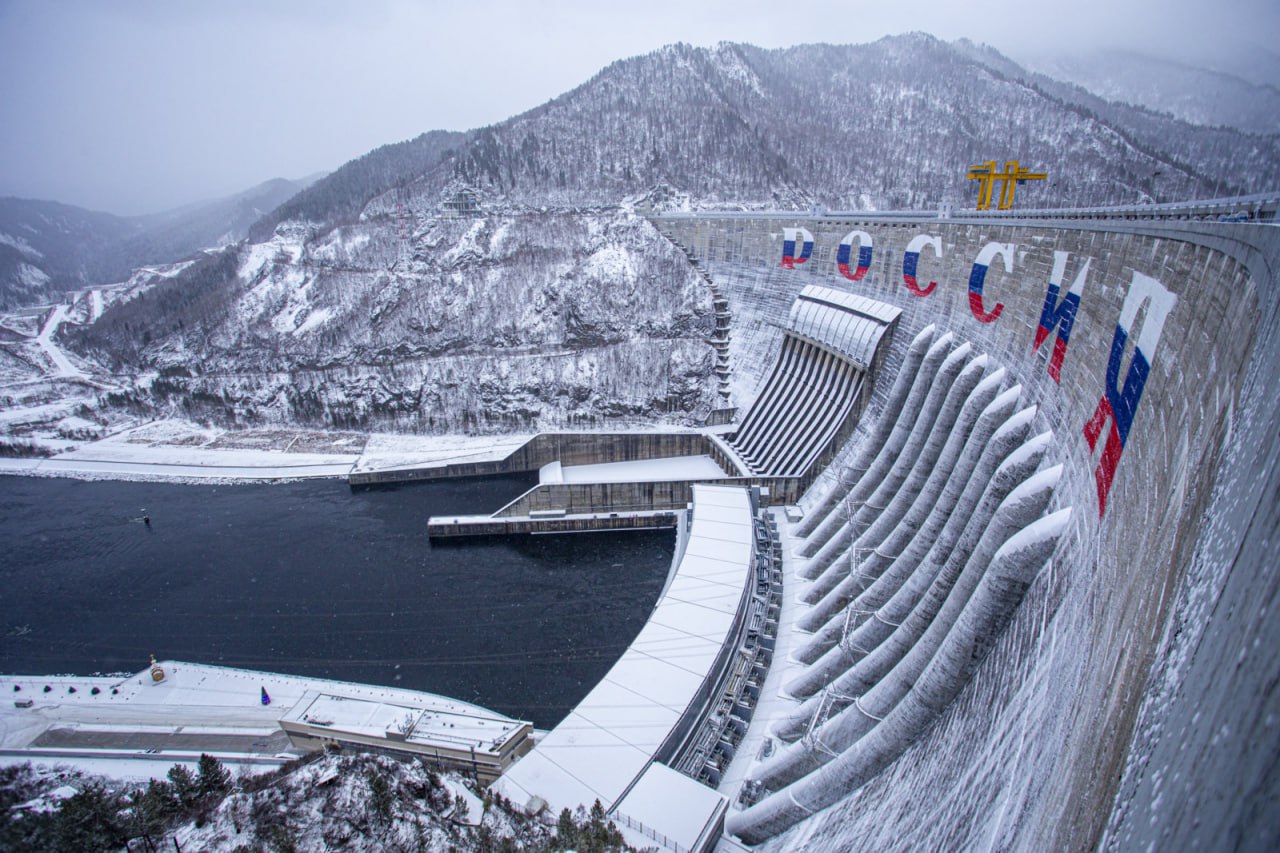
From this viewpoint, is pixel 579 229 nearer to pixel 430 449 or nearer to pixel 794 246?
pixel 794 246

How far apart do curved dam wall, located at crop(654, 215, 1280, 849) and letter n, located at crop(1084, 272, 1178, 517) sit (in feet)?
0.23

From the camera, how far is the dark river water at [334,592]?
2939cm

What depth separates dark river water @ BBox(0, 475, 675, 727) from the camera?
2939 cm

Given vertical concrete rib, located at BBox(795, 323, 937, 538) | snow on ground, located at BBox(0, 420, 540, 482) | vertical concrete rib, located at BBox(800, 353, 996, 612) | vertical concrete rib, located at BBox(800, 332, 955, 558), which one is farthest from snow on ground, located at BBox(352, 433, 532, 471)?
vertical concrete rib, located at BBox(800, 353, 996, 612)

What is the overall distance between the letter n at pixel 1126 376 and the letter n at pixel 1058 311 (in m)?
3.43

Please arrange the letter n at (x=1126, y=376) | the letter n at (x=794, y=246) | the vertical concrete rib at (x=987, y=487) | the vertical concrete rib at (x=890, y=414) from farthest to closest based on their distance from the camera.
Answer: the letter n at (x=794, y=246) < the vertical concrete rib at (x=890, y=414) < the vertical concrete rib at (x=987, y=487) < the letter n at (x=1126, y=376)

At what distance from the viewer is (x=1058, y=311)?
69.9 feet

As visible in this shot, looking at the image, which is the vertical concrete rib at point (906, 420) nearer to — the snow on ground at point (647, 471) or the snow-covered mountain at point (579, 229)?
the snow on ground at point (647, 471)

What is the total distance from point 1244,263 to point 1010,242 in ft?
55.7

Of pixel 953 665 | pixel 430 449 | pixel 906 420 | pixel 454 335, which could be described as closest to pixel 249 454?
pixel 430 449

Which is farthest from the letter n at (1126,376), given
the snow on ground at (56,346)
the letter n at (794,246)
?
the snow on ground at (56,346)

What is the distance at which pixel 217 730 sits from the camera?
82.9 feet

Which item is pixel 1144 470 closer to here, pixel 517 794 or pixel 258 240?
pixel 517 794

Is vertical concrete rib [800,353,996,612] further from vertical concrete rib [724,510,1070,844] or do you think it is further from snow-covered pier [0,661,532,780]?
snow-covered pier [0,661,532,780]
